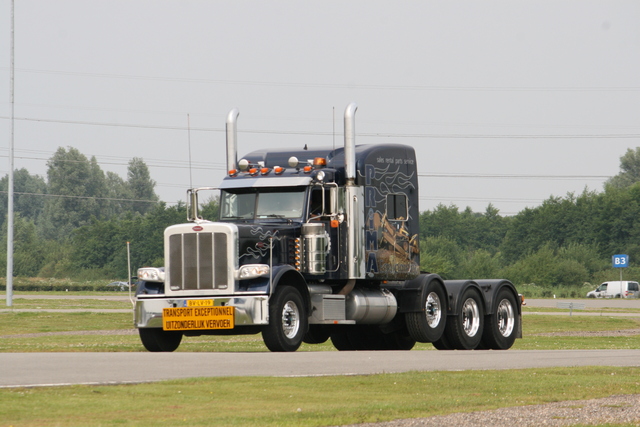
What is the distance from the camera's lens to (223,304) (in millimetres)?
18297

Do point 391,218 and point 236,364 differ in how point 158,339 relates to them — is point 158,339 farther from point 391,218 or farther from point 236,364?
point 391,218

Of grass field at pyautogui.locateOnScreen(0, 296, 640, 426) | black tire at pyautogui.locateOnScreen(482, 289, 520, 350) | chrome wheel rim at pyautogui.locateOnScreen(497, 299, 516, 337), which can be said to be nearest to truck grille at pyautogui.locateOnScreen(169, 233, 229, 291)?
grass field at pyautogui.locateOnScreen(0, 296, 640, 426)

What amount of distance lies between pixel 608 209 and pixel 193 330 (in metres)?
95.8

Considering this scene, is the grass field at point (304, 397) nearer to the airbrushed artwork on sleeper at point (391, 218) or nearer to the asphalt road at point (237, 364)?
the asphalt road at point (237, 364)

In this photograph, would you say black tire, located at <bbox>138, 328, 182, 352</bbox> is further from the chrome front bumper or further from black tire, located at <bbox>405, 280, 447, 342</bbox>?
black tire, located at <bbox>405, 280, 447, 342</bbox>

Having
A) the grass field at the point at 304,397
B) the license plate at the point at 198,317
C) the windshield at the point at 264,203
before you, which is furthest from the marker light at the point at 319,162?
the grass field at the point at 304,397

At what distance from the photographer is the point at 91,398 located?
10.7m

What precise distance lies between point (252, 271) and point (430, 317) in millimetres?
4862

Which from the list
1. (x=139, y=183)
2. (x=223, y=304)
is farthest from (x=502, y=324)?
(x=139, y=183)

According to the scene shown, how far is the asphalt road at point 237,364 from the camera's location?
13039 millimetres

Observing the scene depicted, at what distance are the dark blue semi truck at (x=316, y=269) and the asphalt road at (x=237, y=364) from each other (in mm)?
1288

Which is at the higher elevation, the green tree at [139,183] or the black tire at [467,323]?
the green tree at [139,183]

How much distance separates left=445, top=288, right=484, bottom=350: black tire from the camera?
72.7 ft

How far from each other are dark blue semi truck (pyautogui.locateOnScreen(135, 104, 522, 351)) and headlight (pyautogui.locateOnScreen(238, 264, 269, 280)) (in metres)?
0.02
